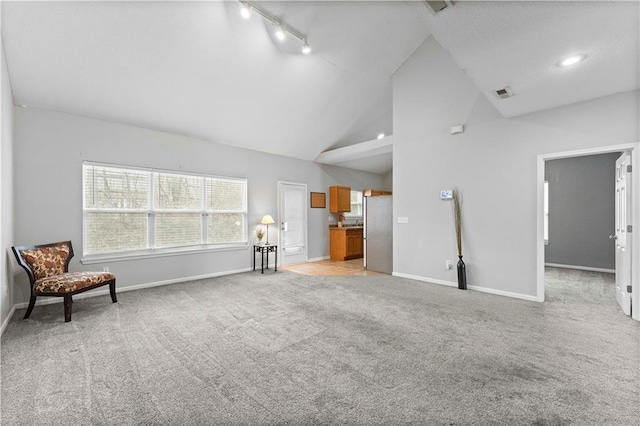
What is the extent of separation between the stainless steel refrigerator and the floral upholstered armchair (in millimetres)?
4854

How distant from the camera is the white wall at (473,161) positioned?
3766 millimetres

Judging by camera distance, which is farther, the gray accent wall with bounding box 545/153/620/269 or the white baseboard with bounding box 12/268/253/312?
the gray accent wall with bounding box 545/153/620/269

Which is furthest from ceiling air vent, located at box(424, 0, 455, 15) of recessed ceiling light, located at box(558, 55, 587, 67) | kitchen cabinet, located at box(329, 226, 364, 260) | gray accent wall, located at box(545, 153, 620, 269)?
→ gray accent wall, located at box(545, 153, 620, 269)

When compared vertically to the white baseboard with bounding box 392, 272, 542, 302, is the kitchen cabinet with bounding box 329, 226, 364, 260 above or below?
above

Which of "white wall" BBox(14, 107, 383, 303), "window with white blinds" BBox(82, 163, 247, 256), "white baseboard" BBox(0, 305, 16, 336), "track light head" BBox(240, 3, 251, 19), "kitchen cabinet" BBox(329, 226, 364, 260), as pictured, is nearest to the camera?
"white baseboard" BBox(0, 305, 16, 336)

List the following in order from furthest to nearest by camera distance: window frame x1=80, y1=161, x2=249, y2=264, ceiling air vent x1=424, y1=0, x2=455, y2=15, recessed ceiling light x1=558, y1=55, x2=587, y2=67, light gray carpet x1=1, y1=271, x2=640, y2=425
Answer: window frame x1=80, y1=161, x2=249, y2=264 → recessed ceiling light x1=558, y1=55, x2=587, y2=67 → ceiling air vent x1=424, y1=0, x2=455, y2=15 → light gray carpet x1=1, y1=271, x2=640, y2=425

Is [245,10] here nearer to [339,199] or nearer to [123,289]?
[123,289]

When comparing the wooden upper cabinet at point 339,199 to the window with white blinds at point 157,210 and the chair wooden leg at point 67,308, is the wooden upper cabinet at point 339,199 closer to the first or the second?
the window with white blinds at point 157,210

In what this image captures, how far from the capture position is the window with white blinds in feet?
14.6

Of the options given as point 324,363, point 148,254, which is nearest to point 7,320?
point 148,254

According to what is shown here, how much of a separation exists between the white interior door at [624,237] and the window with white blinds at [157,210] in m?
6.26

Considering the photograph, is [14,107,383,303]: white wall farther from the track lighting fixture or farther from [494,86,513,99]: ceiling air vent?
[494,86,513,99]: ceiling air vent

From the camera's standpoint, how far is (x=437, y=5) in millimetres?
2057

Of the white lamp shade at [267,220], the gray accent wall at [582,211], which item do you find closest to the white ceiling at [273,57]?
the white lamp shade at [267,220]
